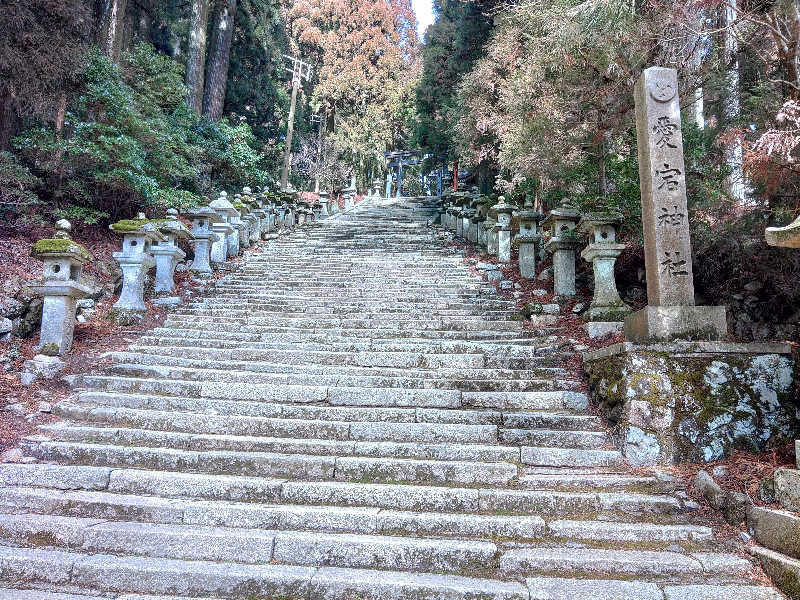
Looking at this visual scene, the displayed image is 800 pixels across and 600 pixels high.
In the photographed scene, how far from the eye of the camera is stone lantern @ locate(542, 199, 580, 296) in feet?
23.9

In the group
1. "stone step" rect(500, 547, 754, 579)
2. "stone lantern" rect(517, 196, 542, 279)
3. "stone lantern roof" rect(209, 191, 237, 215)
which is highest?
"stone lantern roof" rect(209, 191, 237, 215)

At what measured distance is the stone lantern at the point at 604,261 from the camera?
6.01 m

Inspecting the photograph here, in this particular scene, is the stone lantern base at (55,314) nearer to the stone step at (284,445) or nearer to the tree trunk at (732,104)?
the stone step at (284,445)

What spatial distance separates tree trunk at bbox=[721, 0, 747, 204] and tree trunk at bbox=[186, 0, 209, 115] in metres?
13.4

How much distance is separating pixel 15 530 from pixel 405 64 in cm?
2870

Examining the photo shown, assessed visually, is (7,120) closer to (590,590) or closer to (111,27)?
(111,27)

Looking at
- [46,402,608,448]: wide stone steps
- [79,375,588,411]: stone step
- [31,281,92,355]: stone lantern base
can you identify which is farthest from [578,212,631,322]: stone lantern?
[31,281,92,355]: stone lantern base

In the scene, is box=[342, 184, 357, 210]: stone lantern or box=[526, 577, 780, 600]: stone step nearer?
box=[526, 577, 780, 600]: stone step

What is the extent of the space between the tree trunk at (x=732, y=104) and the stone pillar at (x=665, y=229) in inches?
104

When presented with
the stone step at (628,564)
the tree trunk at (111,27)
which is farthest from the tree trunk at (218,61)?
the stone step at (628,564)

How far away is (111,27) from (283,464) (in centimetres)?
1210

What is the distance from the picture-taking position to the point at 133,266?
7.23 meters

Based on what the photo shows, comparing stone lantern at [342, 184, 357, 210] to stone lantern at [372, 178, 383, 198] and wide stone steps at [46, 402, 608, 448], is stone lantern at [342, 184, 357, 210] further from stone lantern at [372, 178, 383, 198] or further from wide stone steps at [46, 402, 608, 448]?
wide stone steps at [46, 402, 608, 448]

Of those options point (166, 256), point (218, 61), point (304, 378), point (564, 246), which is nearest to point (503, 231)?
point (564, 246)
